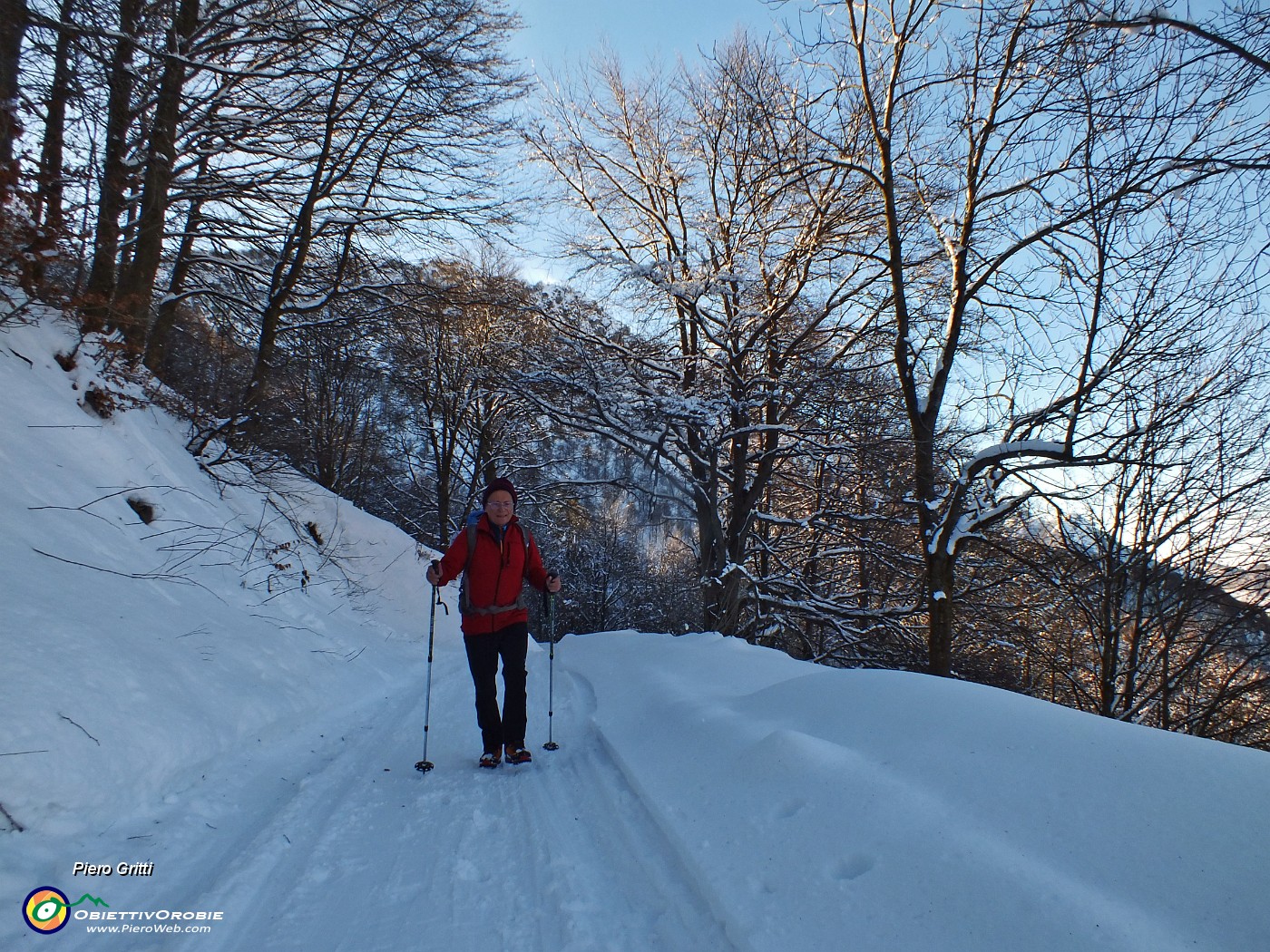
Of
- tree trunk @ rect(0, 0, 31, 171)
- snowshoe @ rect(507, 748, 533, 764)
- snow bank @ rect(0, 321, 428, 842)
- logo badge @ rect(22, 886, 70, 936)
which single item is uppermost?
tree trunk @ rect(0, 0, 31, 171)

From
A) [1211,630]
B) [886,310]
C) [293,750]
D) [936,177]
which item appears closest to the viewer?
[293,750]

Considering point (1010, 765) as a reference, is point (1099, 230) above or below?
above

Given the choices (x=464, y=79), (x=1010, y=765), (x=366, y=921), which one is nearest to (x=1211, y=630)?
(x=1010, y=765)

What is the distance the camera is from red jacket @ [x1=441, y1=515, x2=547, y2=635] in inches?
172

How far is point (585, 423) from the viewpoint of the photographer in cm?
1303

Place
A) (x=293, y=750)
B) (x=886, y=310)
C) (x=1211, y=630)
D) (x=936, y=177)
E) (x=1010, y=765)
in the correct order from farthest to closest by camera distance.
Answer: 1. (x=886, y=310)
2. (x=936, y=177)
3. (x=1211, y=630)
4. (x=293, y=750)
5. (x=1010, y=765)

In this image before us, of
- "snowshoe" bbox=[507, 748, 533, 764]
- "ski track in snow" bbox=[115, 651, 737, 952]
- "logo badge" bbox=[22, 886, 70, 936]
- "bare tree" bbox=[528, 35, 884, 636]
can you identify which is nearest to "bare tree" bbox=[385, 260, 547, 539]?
"bare tree" bbox=[528, 35, 884, 636]

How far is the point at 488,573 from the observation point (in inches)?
173

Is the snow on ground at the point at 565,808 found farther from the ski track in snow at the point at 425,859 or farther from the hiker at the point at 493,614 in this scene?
the hiker at the point at 493,614

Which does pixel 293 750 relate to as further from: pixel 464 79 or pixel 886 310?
pixel 886 310

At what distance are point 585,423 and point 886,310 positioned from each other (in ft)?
21.4

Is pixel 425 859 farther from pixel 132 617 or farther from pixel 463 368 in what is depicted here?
pixel 463 368

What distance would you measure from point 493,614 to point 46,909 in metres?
2.53

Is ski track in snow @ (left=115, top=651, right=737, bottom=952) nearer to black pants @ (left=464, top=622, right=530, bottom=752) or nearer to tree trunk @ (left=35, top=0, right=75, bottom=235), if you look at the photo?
black pants @ (left=464, top=622, right=530, bottom=752)
